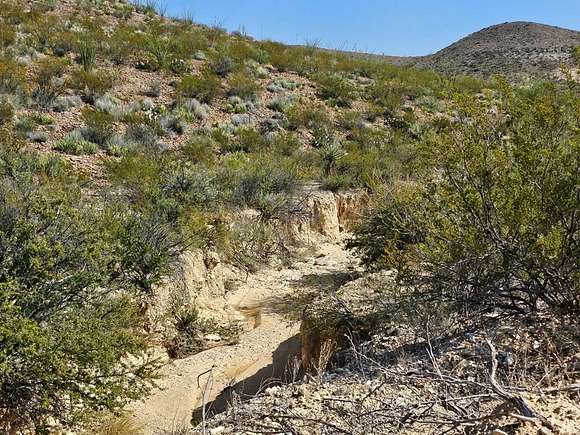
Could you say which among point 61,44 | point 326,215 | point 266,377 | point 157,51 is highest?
point 157,51

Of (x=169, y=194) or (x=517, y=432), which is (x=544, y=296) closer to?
(x=517, y=432)

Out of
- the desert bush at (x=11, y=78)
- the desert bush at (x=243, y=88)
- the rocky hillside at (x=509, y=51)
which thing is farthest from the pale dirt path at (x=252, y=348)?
the rocky hillside at (x=509, y=51)

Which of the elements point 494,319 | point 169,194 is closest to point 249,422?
point 494,319

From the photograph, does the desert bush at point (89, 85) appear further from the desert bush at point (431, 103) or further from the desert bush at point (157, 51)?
the desert bush at point (431, 103)

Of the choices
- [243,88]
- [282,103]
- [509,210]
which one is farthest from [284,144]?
[509,210]

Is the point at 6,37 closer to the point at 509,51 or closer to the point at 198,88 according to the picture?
the point at 198,88

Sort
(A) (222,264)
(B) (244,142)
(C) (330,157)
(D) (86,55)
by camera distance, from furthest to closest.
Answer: (D) (86,55), (C) (330,157), (B) (244,142), (A) (222,264)

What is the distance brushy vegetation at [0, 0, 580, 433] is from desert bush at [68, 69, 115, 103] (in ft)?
0.19

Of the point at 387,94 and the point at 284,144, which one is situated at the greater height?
the point at 387,94

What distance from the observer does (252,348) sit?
7922 mm

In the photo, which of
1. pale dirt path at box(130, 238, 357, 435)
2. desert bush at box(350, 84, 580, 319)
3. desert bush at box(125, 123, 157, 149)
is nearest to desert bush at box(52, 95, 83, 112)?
desert bush at box(125, 123, 157, 149)

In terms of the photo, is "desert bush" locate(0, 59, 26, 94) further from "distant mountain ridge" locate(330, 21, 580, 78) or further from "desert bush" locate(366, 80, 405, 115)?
"distant mountain ridge" locate(330, 21, 580, 78)

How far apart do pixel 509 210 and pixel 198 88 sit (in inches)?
544

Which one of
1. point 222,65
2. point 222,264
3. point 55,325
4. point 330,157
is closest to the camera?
point 55,325
